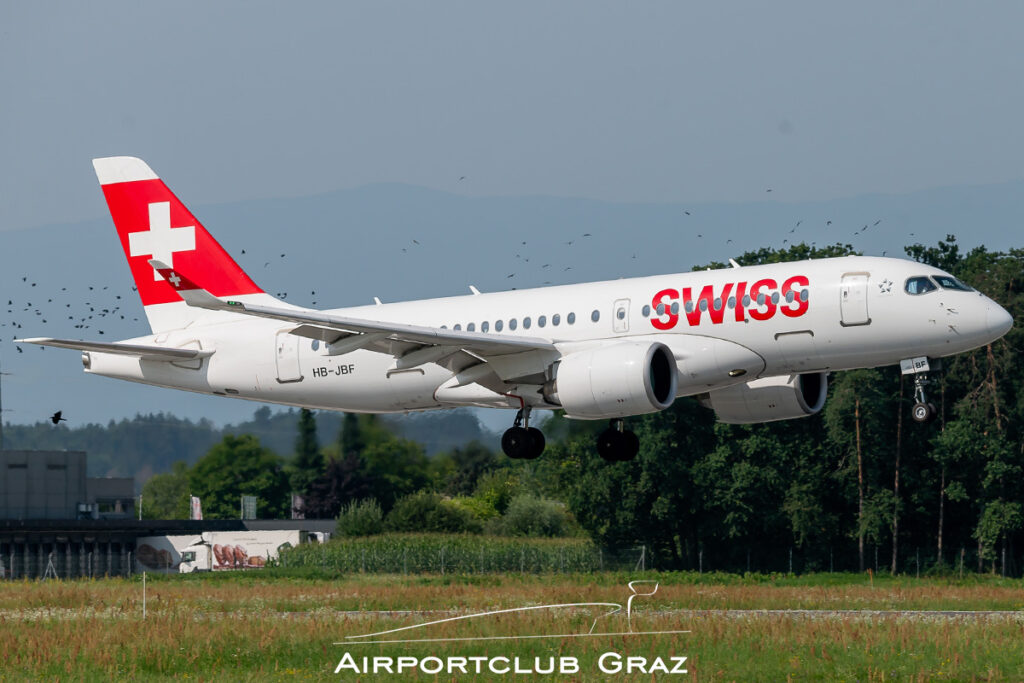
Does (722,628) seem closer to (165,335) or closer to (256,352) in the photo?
(256,352)

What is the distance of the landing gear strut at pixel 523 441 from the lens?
1299 inches

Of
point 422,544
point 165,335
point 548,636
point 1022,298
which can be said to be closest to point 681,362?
point 548,636

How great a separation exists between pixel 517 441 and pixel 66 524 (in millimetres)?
67597

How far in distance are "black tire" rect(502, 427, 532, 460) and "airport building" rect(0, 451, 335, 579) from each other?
63.2 meters

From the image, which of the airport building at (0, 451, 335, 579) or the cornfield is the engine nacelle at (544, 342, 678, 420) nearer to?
the cornfield

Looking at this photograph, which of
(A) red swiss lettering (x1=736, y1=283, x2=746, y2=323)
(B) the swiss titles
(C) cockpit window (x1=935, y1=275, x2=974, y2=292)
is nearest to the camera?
(C) cockpit window (x1=935, y1=275, x2=974, y2=292)

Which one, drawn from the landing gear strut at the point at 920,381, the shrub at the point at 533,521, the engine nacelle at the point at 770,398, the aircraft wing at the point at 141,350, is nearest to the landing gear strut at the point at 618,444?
the engine nacelle at the point at 770,398

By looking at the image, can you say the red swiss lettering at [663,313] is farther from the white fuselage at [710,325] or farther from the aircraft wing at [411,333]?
the aircraft wing at [411,333]

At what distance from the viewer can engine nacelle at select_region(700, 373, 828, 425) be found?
33469 mm

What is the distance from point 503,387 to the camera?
3319 centimetres

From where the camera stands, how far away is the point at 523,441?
3300cm

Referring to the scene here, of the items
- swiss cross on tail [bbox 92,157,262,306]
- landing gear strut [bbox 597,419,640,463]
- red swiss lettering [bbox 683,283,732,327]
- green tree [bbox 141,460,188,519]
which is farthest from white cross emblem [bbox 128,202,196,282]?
green tree [bbox 141,460,188,519]

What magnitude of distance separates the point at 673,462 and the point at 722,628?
41.3 m

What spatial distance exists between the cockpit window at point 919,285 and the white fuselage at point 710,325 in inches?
4.6
